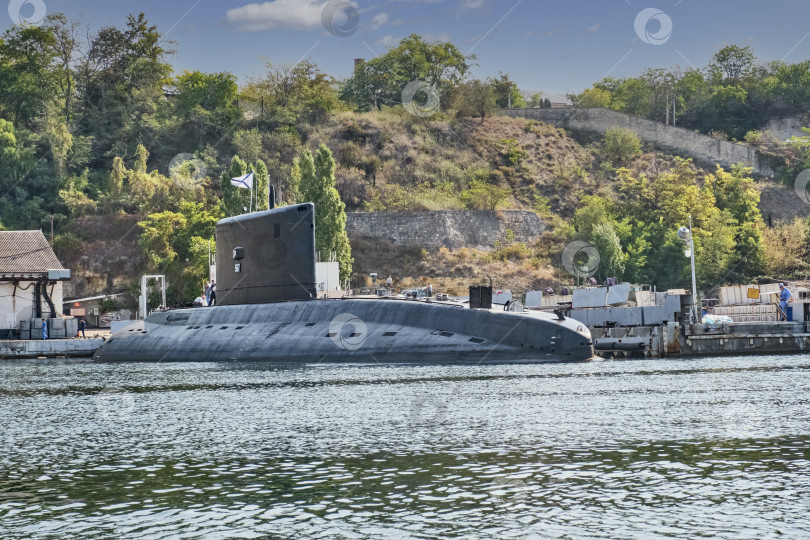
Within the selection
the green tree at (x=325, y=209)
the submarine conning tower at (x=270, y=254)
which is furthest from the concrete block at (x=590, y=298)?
the green tree at (x=325, y=209)

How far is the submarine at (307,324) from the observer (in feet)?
84.4

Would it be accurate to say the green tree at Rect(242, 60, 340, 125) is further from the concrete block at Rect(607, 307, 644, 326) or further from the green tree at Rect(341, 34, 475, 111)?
the concrete block at Rect(607, 307, 644, 326)

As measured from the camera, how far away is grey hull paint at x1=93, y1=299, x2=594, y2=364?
25.6 metres

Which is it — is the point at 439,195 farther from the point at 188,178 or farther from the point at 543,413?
the point at 543,413

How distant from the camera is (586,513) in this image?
864 cm

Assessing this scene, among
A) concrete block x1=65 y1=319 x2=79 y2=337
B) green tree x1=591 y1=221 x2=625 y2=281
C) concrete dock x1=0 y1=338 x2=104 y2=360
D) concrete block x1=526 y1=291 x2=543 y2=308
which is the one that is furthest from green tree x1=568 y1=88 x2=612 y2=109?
concrete dock x1=0 y1=338 x2=104 y2=360

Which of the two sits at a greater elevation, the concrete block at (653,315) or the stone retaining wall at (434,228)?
the stone retaining wall at (434,228)

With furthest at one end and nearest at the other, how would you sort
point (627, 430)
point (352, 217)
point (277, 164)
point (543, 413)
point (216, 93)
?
point (216, 93) < point (277, 164) < point (352, 217) < point (543, 413) < point (627, 430)

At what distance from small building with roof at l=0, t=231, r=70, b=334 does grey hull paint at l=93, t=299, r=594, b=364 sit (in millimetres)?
14319

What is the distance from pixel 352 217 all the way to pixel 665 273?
74.0 ft

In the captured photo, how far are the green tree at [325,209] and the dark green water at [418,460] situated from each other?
115 feet

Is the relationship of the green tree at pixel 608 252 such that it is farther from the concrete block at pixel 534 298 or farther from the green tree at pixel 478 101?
the green tree at pixel 478 101

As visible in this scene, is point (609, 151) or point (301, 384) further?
point (609, 151)

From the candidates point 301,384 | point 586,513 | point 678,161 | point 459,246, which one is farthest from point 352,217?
point 586,513
